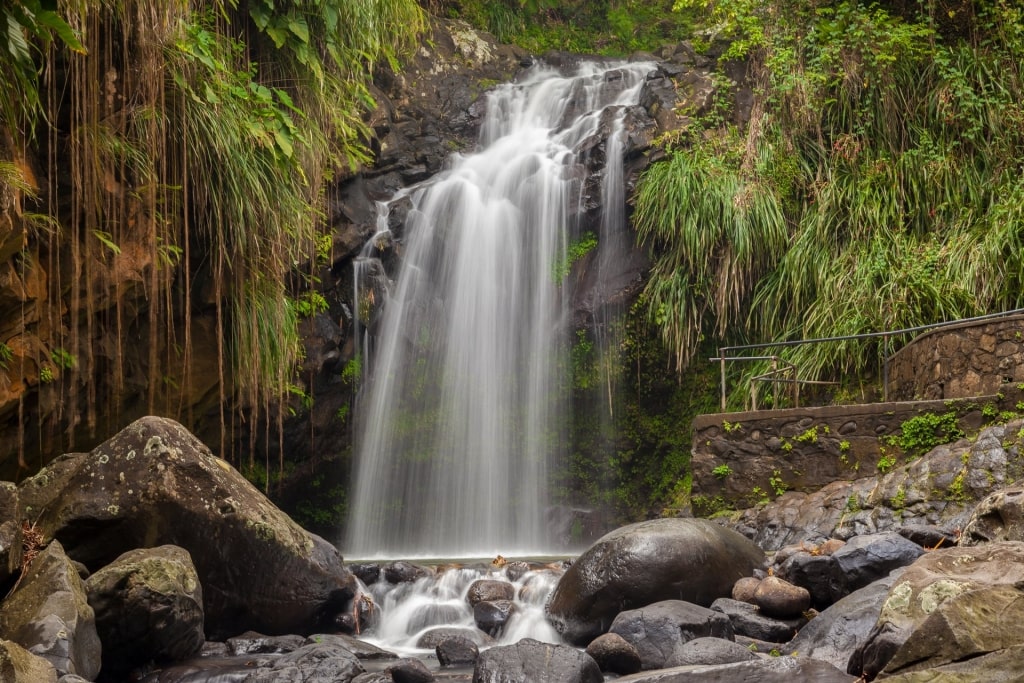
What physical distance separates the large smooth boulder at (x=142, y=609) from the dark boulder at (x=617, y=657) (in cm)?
277

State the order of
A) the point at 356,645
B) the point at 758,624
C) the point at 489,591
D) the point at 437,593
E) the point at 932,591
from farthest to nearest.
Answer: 1. the point at 437,593
2. the point at 489,591
3. the point at 356,645
4. the point at 758,624
5. the point at 932,591

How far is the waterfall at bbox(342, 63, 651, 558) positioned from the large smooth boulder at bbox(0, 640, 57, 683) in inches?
335

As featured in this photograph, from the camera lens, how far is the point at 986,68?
12.6m

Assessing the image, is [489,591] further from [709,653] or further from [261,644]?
[709,653]

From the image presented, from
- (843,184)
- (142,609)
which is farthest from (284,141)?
(843,184)

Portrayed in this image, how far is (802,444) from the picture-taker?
983cm

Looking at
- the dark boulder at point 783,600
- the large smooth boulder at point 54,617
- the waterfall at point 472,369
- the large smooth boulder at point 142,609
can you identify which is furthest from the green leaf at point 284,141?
the dark boulder at point 783,600

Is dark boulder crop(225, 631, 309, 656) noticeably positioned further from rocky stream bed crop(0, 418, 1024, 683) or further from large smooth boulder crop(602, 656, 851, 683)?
large smooth boulder crop(602, 656, 851, 683)

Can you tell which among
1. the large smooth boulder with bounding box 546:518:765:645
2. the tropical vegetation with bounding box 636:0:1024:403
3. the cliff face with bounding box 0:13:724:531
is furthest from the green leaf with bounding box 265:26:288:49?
the tropical vegetation with bounding box 636:0:1024:403

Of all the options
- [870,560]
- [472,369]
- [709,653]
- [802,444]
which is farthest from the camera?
[472,369]

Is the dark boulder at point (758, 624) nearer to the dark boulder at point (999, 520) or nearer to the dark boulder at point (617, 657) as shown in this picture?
the dark boulder at point (617, 657)

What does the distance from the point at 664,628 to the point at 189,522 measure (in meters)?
3.59

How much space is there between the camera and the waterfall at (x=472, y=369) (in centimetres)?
1327

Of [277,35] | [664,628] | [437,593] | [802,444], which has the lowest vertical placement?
[437,593]
